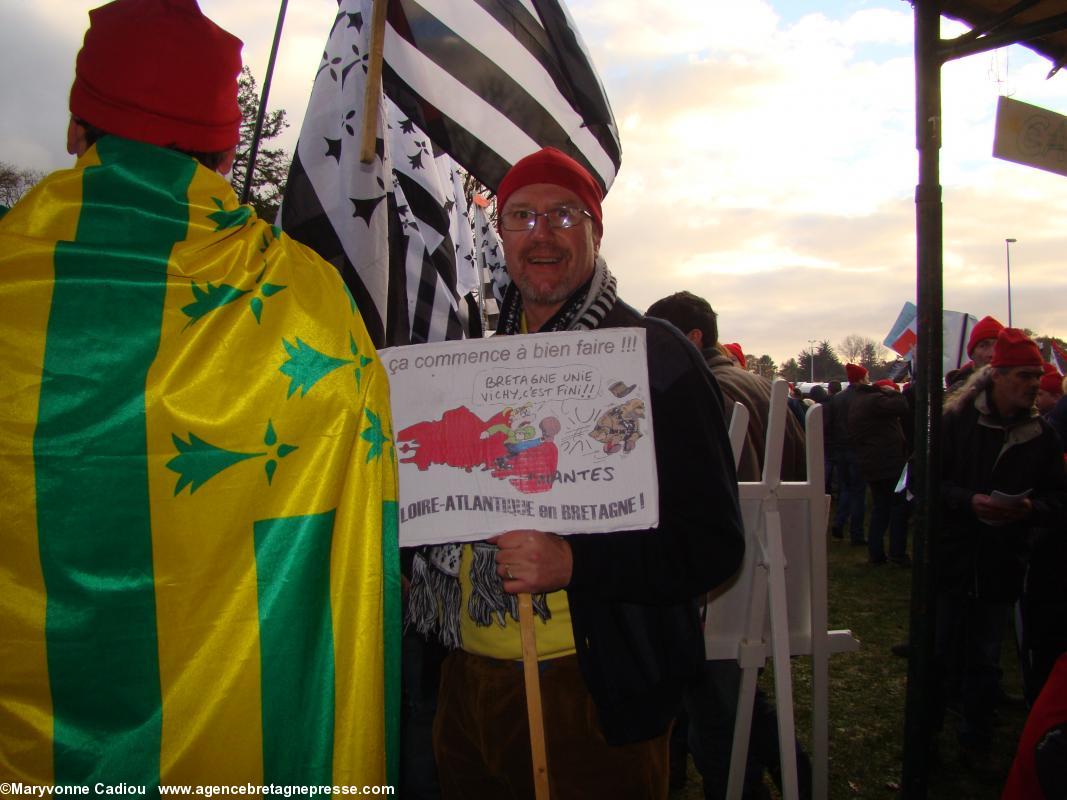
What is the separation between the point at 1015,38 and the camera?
2.80 metres

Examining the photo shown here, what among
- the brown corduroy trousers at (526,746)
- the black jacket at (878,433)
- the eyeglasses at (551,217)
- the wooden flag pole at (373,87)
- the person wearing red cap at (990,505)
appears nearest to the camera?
the brown corduroy trousers at (526,746)

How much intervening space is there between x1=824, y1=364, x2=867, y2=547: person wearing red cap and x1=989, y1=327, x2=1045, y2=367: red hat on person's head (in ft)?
16.0

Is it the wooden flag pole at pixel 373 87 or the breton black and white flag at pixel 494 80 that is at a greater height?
the breton black and white flag at pixel 494 80

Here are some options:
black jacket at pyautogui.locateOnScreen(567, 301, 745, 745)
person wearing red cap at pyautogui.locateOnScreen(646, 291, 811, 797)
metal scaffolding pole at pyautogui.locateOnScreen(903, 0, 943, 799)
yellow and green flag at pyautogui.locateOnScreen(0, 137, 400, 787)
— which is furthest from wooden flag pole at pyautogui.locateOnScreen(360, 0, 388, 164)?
metal scaffolding pole at pyautogui.locateOnScreen(903, 0, 943, 799)

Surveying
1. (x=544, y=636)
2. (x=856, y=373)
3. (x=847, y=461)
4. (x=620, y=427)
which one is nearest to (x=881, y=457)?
(x=847, y=461)

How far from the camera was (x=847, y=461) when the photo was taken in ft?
32.8

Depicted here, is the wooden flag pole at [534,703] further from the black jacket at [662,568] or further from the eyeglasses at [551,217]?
the eyeglasses at [551,217]

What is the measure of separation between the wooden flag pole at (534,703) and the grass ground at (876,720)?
2.68m

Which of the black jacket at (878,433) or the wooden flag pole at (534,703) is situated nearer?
the wooden flag pole at (534,703)

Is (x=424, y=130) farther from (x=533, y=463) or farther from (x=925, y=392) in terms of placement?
(x=925, y=392)

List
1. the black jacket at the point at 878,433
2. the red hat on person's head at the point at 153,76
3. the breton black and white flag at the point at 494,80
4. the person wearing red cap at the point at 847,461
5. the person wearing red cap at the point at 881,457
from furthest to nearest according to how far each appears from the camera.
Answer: the person wearing red cap at the point at 847,461, the black jacket at the point at 878,433, the person wearing red cap at the point at 881,457, the breton black and white flag at the point at 494,80, the red hat on person's head at the point at 153,76

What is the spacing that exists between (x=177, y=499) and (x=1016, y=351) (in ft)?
14.1

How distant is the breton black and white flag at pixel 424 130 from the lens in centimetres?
278

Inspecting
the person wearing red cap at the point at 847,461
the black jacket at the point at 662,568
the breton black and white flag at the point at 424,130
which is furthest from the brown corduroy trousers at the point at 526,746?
the person wearing red cap at the point at 847,461
